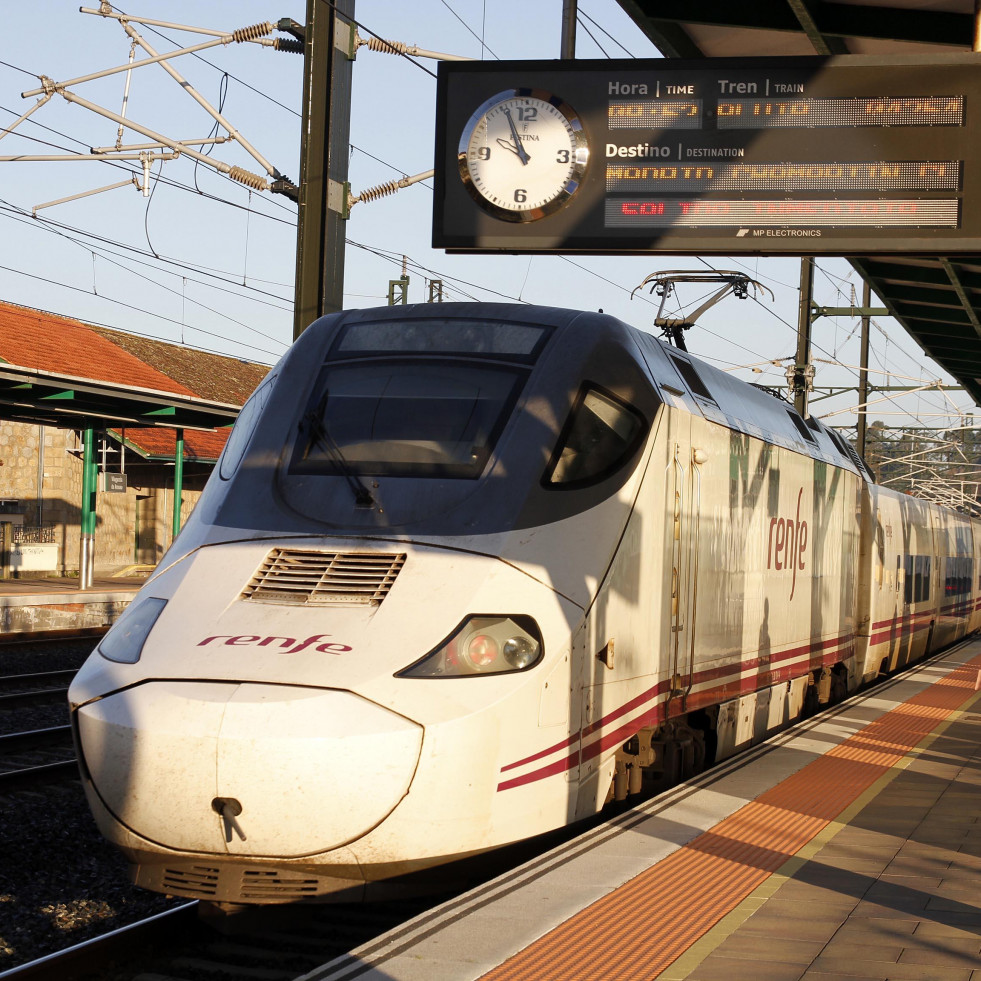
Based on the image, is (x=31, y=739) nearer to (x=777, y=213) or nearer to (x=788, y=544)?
(x=788, y=544)

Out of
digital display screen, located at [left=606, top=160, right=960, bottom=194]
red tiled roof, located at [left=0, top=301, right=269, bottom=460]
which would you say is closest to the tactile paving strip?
digital display screen, located at [left=606, top=160, right=960, bottom=194]

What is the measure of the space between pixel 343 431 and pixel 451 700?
6.30ft

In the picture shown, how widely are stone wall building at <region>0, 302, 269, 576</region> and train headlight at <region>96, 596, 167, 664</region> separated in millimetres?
24364

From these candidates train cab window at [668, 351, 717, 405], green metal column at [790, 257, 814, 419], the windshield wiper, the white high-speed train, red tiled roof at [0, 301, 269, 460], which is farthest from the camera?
red tiled roof at [0, 301, 269, 460]

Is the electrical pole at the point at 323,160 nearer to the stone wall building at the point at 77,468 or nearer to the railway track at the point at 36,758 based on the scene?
the railway track at the point at 36,758

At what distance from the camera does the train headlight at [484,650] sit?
5246 mm

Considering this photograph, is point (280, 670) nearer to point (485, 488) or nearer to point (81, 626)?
point (485, 488)

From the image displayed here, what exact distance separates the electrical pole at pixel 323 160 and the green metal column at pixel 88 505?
1212 cm

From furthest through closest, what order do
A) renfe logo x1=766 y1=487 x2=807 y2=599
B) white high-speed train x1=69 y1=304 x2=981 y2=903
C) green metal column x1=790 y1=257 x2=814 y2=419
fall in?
green metal column x1=790 y1=257 x2=814 y2=419 < renfe logo x1=766 y1=487 x2=807 y2=599 < white high-speed train x1=69 y1=304 x2=981 y2=903

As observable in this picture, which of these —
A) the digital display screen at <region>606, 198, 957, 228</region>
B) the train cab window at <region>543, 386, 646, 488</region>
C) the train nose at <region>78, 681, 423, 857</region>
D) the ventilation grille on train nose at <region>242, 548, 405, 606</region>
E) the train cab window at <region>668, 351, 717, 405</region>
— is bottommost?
the train nose at <region>78, 681, 423, 857</region>

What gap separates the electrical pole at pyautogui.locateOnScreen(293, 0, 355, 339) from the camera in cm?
1139

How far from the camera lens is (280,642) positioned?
5250 millimetres

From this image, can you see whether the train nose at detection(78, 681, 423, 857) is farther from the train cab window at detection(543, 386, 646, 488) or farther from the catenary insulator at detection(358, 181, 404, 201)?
the catenary insulator at detection(358, 181, 404, 201)

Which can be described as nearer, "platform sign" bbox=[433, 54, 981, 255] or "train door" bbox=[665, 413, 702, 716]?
"train door" bbox=[665, 413, 702, 716]
